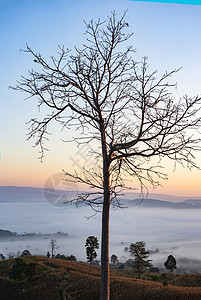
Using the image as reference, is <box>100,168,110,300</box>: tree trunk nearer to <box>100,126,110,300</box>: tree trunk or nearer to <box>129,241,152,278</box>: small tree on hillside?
<box>100,126,110,300</box>: tree trunk

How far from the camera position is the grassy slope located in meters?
12.7

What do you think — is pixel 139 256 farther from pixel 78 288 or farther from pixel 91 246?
pixel 78 288

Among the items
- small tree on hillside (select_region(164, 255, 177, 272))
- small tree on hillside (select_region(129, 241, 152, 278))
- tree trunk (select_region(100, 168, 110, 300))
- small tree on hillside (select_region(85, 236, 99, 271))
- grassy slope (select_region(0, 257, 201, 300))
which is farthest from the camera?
small tree on hillside (select_region(164, 255, 177, 272))

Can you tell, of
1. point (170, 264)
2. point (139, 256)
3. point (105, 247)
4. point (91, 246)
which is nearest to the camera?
point (105, 247)

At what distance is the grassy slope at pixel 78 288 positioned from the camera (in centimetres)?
1266

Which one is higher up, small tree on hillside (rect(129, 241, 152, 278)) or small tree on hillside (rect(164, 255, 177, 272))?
small tree on hillside (rect(129, 241, 152, 278))

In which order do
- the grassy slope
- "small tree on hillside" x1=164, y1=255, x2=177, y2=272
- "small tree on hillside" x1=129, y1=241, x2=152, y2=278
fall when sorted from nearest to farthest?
1. the grassy slope
2. "small tree on hillside" x1=129, y1=241, x2=152, y2=278
3. "small tree on hillside" x1=164, y1=255, x2=177, y2=272

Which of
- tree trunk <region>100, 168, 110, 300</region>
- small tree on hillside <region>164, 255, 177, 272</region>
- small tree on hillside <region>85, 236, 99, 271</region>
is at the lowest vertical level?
small tree on hillside <region>164, 255, 177, 272</region>

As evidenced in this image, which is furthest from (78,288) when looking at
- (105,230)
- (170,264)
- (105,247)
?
(170,264)

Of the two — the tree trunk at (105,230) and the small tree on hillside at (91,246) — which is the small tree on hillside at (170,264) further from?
the tree trunk at (105,230)

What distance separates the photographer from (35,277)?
21750 mm

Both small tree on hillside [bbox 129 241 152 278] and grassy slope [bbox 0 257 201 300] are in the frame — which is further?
small tree on hillside [bbox 129 241 152 278]

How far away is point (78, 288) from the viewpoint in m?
16.8

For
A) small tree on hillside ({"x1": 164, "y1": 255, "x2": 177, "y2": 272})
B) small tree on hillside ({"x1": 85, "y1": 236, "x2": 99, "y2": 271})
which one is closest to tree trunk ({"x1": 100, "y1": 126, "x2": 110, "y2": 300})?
small tree on hillside ({"x1": 85, "y1": 236, "x2": 99, "y2": 271})
